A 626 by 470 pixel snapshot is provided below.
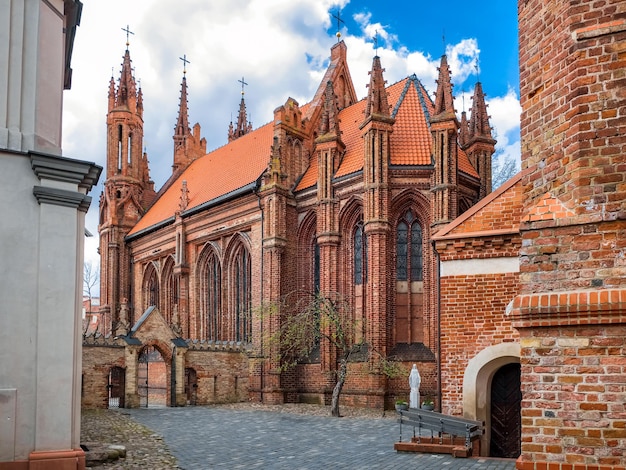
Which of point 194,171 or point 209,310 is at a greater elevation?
point 194,171

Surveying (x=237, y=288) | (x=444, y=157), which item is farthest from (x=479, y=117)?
(x=237, y=288)

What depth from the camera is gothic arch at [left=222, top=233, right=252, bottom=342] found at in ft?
101

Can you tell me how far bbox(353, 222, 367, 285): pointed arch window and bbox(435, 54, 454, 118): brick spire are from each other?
516 centimetres

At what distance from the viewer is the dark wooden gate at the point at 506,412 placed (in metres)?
12.1

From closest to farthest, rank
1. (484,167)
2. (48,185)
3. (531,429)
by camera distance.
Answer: (531,429)
(48,185)
(484,167)

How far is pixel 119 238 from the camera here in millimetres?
41406

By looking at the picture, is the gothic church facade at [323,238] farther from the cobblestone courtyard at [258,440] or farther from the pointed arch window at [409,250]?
the cobblestone courtyard at [258,440]

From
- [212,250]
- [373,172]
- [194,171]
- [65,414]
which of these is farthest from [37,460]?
[194,171]

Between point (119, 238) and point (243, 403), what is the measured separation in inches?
708

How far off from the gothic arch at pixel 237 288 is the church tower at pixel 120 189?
38.3ft

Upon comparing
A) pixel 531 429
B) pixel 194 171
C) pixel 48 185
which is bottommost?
pixel 531 429

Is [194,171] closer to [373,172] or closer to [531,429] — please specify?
[373,172]

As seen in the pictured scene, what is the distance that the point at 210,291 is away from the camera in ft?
110

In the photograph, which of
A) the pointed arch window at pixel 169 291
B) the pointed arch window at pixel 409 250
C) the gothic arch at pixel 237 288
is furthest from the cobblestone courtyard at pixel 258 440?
the pointed arch window at pixel 169 291
